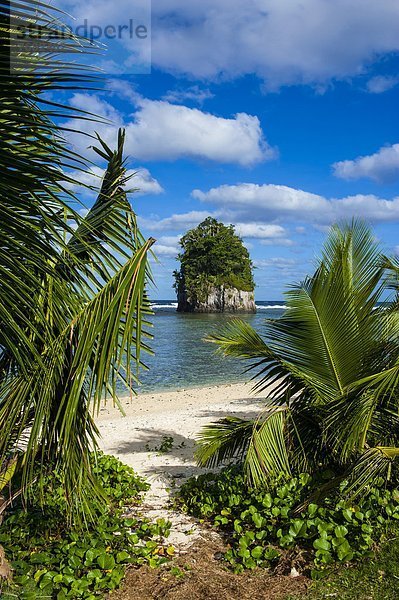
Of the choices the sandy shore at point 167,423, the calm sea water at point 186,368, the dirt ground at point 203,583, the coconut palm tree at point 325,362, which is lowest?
the calm sea water at point 186,368

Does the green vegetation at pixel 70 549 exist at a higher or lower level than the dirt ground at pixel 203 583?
higher

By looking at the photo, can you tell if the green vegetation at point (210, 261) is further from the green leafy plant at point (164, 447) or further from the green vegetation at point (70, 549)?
the green vegetation at point (70, 549)

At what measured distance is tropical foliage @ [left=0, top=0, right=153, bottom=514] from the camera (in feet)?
7.47

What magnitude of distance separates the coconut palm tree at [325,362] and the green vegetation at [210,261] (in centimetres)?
8657

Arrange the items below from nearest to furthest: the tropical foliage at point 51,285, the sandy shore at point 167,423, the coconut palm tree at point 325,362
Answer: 1. the tropical foliage at point 51,285
2. the coconut palm tree at point 325,362
3. the sandy shore at point 167,423

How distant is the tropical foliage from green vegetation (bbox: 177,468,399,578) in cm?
174

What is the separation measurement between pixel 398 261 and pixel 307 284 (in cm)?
215

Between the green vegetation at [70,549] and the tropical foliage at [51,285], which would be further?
the green vegetation at [70,549]

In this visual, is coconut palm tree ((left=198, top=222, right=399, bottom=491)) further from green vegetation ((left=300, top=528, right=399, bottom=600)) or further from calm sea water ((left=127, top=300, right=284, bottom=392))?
calm sea water ((left=127, top=300, right=284, bottom=392))

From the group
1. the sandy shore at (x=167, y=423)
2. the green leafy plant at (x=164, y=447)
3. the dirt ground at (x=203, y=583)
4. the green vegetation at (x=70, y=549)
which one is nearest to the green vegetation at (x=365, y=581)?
the dirt ground at (x=203, y=583)

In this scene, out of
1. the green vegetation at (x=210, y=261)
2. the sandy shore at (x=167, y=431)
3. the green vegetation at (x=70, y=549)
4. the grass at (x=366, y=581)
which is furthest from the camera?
the green vegetation at (x=210, y=261)

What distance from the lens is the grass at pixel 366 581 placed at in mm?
3859

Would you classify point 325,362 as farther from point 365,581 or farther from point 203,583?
point 203,583

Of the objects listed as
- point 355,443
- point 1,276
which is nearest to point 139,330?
point 1,276
